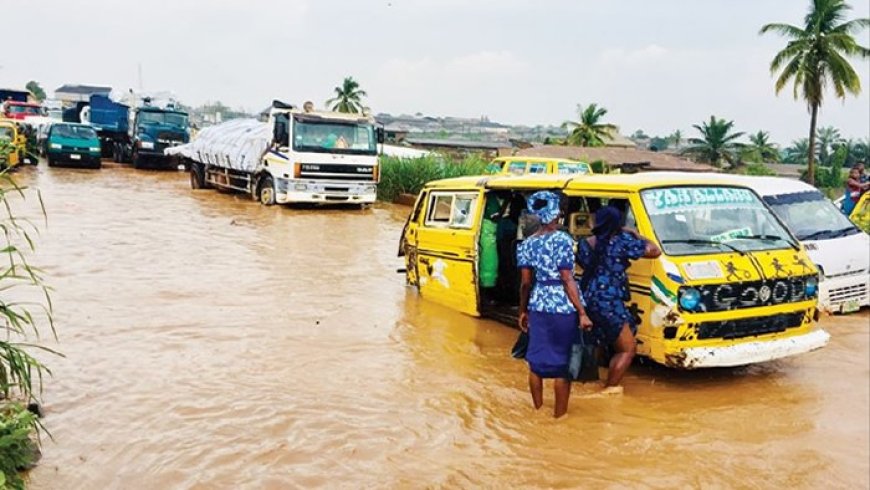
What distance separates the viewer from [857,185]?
12172 mm

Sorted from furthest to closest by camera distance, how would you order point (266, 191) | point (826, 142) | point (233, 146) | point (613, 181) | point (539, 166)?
point (826, 142) → point (233, 146) → point (266, 191) → point (539, 166) → point (613, 181)

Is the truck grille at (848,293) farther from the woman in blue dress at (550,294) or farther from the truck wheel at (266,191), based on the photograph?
the truck wheel at (266,191)

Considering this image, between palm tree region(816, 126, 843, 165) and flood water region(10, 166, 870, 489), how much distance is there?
63046 millimetres

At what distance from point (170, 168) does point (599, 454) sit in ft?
92.7

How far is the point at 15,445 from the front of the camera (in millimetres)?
4137

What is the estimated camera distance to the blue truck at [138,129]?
2845 cm

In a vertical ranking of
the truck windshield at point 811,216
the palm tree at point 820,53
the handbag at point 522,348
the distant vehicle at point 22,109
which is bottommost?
the handbag at point 522,348

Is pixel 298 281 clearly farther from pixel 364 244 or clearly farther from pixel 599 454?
pixel 599 454

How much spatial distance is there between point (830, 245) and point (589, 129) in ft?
133

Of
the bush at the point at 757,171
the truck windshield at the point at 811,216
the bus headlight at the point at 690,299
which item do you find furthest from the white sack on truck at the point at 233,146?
the bush at the point at 757,171

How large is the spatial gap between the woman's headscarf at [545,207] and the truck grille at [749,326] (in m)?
1.50

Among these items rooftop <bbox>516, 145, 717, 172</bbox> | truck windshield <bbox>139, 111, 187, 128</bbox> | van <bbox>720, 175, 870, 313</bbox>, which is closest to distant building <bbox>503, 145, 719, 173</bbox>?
rooftop <bbox>516, 145, 717, 172</bbox>

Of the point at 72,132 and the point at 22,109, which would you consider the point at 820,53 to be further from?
the point at 22,109

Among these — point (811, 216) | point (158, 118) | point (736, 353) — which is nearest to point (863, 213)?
point (811, 216)
